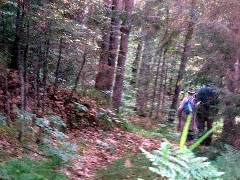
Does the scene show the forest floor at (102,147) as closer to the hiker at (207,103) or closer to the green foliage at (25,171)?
the green foliage at (25,171)

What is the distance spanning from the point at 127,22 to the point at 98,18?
13.8 ft

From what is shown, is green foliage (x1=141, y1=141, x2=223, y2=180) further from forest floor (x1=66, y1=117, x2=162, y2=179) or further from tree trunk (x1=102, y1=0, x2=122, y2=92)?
tree trunk (x1=102, y1=0, x2=122, y2=92)

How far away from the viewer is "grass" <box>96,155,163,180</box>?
626cm

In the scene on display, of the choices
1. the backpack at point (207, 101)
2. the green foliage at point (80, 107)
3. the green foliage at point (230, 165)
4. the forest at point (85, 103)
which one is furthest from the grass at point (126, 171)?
the green foliage at point (80, 107)

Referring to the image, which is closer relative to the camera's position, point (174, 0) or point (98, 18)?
point (98, 18)

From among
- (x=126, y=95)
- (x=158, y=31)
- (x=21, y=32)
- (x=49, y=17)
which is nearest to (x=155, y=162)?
(x=49, y=17)

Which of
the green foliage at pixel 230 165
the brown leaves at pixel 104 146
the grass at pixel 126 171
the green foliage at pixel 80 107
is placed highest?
the green foliage at pixel 230 165

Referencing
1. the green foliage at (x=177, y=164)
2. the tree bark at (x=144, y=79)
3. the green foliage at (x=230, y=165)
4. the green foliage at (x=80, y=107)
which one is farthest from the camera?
the tree bark at (x=144, y=79)

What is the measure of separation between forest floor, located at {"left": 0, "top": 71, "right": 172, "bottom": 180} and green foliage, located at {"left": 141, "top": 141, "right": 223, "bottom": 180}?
3693 millimetres

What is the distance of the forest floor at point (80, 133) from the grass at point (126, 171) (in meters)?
0.15

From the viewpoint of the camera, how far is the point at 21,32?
7.21m

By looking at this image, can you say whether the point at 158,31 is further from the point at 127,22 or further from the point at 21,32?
the point at 21,32

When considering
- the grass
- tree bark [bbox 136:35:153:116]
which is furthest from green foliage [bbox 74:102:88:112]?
tree bark [bbox 136:35:153:116]

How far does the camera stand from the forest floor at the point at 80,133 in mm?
6488
